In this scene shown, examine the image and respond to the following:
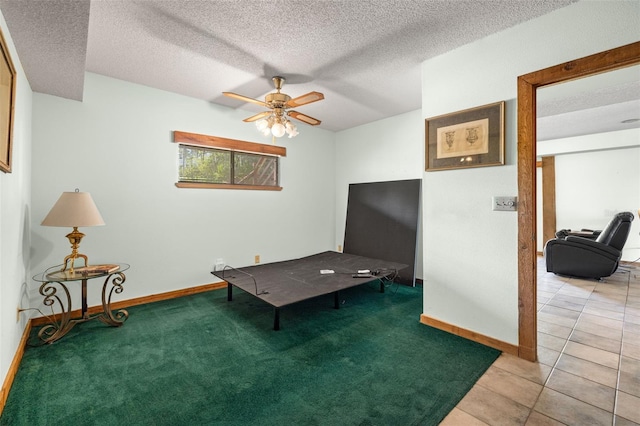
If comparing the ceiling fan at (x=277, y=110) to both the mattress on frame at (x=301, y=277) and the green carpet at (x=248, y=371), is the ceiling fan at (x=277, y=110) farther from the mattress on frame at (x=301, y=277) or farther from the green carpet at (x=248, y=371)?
the green carpet at (x=248, y=371)

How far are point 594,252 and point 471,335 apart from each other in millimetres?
3277

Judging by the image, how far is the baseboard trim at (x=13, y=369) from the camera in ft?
5.22

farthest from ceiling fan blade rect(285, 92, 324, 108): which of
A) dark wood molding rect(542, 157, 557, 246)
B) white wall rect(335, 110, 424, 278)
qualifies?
dark wood molding rect(542, 157, 557, 246)

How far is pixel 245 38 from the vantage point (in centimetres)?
228

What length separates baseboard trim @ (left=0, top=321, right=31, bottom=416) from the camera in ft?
5.22

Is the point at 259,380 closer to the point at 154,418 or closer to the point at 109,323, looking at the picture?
the point at 154,418

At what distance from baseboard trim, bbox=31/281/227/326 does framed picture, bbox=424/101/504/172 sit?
10.0 feet

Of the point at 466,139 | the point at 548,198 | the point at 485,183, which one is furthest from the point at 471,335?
the point at 548,198

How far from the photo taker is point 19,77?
6.75 feet

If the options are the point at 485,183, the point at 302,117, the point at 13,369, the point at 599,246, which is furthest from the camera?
the point at 599,246

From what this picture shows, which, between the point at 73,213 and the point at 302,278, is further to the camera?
the point at 302,278

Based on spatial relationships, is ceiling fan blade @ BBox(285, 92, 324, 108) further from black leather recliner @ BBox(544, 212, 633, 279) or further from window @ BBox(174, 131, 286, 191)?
black leather recliner @ BBox(544, 212, 633, 279)

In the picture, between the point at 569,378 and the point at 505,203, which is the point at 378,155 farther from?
the point at 569,378

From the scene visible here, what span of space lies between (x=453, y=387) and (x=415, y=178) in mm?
2947
